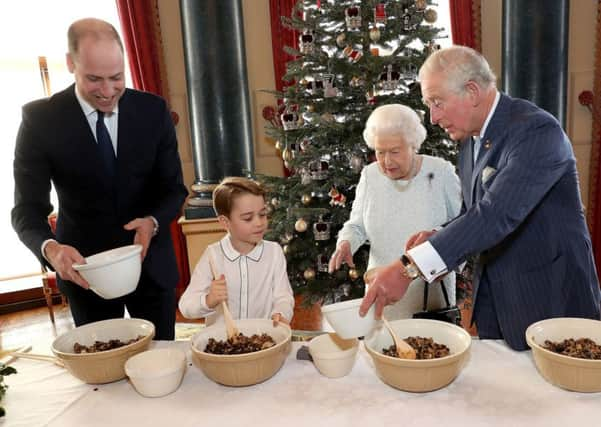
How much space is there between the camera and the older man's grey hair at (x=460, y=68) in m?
1.54

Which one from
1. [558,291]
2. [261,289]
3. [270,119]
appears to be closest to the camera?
[558,291]

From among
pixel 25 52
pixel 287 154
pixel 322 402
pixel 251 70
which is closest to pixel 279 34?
pixel 251 70

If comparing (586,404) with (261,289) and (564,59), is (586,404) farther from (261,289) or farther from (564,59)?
(564,59)

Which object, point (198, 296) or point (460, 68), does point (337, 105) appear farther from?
point (198, 296)

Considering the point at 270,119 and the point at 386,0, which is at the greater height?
the point at 386,0

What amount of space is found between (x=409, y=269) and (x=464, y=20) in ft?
14.1

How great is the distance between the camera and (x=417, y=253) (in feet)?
4.50

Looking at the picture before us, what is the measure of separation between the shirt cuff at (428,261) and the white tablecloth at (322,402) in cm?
26

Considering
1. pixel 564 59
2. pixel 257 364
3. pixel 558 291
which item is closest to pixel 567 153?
pixel 558 291

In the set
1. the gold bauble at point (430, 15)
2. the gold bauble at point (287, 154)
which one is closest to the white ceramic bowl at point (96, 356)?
the gold bauble at point (287, 154)

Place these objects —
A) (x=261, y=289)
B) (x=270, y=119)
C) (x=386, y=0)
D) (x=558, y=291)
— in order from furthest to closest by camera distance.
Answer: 1. (x=270, y=119)
2. (x=386, y=0)
3. (x=261, y=289)
4. (x=558, y=291)

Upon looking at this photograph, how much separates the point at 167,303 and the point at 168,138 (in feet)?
2.09

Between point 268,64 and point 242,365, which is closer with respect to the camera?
point 242,365

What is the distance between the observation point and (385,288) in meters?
1.27
